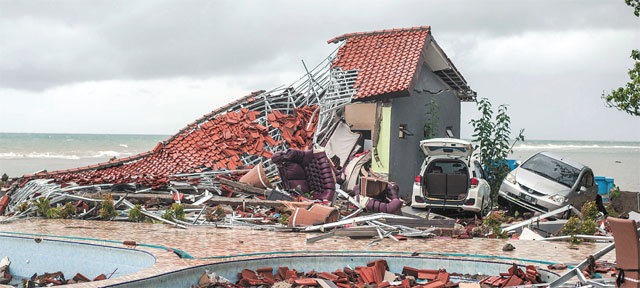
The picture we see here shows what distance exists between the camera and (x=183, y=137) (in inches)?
904

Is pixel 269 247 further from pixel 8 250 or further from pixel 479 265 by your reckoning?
pixel 8 250

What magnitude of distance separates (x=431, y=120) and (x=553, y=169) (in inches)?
235

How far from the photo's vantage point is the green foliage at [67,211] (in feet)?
47.1

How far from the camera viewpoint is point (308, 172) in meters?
17.9

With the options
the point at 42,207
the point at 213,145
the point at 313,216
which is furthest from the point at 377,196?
the point at 42,207

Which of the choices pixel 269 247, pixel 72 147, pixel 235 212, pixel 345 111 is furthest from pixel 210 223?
pixel 72 147

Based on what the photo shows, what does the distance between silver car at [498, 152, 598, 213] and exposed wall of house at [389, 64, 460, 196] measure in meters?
3.96

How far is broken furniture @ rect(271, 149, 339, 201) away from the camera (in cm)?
1750

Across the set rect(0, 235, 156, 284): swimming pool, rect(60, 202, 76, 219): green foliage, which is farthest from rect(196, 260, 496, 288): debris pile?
rect(60, 202, 76, 219): green foliage

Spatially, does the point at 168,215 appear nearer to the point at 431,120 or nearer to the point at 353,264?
the point at 353,264

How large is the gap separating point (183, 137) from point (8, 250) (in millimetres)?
11881

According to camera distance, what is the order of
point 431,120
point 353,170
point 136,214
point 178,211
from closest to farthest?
point 178,211
point 136,214
point 353,170
point 431,120

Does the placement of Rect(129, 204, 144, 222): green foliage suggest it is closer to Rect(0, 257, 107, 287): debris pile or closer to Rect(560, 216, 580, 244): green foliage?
Rect(0, 257, 107, 287): debris pile

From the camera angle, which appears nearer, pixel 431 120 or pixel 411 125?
pixel 411 125
